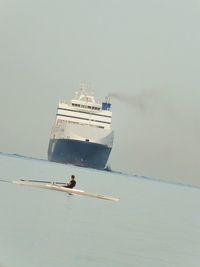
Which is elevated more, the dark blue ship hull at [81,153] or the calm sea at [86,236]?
the calm sea at [86,236]

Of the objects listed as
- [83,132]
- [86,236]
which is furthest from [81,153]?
[86,236]

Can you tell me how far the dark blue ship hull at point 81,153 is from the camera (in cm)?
13838

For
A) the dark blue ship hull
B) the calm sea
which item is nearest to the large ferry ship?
the dark blue ship hull

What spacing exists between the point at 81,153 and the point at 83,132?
4830mm

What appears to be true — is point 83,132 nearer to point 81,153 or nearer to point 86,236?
point 81,153

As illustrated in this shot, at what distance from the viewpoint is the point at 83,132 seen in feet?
451

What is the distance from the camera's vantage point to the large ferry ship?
138m

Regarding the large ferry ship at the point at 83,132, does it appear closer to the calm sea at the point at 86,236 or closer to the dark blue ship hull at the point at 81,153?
the dark blue ship hull at the point at 81,153

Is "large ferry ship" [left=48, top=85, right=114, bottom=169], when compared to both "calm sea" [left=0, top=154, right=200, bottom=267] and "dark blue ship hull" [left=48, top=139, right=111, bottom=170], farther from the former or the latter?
"calm sea" [left=0, top=154, right=200, bottom=267]

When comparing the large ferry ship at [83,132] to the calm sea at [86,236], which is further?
the large ferry ship at [83,132]

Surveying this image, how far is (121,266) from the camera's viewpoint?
936 inches

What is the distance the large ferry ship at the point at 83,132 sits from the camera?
138125 mm

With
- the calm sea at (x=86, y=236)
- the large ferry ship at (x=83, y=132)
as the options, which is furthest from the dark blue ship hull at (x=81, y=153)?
the calm sea at (x=86, y=236)

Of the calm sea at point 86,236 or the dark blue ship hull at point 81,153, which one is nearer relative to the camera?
the calm sea at point 86,236
